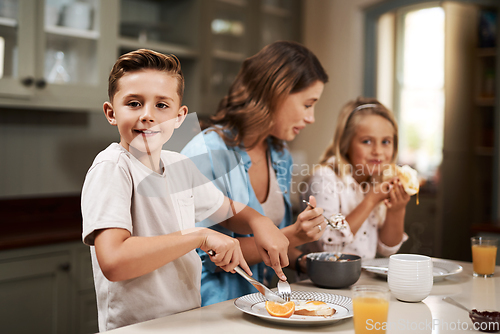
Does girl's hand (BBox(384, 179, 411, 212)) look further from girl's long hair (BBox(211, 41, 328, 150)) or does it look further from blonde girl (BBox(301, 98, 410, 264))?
girl's long hair (BBox(211, 41, 328, 150))

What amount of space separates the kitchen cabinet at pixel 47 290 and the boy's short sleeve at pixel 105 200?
3.94 ft

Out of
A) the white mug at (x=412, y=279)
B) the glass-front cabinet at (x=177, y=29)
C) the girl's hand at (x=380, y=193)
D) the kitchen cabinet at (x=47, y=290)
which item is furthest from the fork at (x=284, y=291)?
the glass-front cabinet at (x=177, y=29)

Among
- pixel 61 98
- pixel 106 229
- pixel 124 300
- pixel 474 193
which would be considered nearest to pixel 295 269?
pixel 124 300

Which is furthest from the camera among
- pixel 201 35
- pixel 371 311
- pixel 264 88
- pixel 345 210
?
pixel 201 35

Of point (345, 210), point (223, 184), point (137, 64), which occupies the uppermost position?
point (137, 64)

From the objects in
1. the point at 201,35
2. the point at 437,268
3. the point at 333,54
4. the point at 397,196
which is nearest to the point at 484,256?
the point at 437,268

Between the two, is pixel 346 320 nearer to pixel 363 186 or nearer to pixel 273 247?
pixel 273 247

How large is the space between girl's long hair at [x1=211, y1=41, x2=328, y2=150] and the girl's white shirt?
0.88ft

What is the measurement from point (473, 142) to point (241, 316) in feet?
8.45

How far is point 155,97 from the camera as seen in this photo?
842mm

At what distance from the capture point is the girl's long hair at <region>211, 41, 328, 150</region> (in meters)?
1.34

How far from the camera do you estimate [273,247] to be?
99 centimetres

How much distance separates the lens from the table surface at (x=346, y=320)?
2.68ft

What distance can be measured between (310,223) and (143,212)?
400 mm
